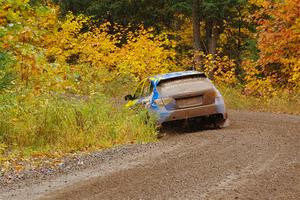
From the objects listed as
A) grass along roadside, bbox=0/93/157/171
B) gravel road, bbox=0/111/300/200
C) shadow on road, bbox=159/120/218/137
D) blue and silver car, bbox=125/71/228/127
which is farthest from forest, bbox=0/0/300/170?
gravel road, bbox=0/111/300/200

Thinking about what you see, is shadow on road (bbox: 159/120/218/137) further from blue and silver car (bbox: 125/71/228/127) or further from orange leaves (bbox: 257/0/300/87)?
orange leaves (bbox: 257/0/300/87)

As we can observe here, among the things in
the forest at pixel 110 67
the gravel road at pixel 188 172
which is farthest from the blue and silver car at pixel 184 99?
the gravel road at pixel 188 172

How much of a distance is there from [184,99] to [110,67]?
16379 mm

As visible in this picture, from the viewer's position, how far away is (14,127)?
450 inches

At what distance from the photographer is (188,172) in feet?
24.9

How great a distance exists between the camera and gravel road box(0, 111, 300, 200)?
6492mm

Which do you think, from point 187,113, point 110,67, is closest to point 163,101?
point 187,113

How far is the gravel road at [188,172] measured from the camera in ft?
21.3

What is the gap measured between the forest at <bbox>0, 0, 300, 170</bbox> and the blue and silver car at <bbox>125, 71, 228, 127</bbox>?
23.4 inches

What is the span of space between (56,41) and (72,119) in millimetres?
18845

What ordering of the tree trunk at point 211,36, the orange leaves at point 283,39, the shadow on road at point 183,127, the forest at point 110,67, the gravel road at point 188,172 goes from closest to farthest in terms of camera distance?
the gravel road at point 188,172 → the forest at point 110,67 → the shadow on road at point 183,127 → the orange leaves at point 283,39 → the tree trunk at point 211,36

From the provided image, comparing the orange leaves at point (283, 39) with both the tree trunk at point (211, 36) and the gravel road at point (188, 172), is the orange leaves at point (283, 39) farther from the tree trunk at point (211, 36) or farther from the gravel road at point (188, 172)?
the gravel road at point (188, 172)

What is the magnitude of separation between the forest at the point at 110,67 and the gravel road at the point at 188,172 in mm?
1503

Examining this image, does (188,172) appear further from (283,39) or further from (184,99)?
(283,39)
